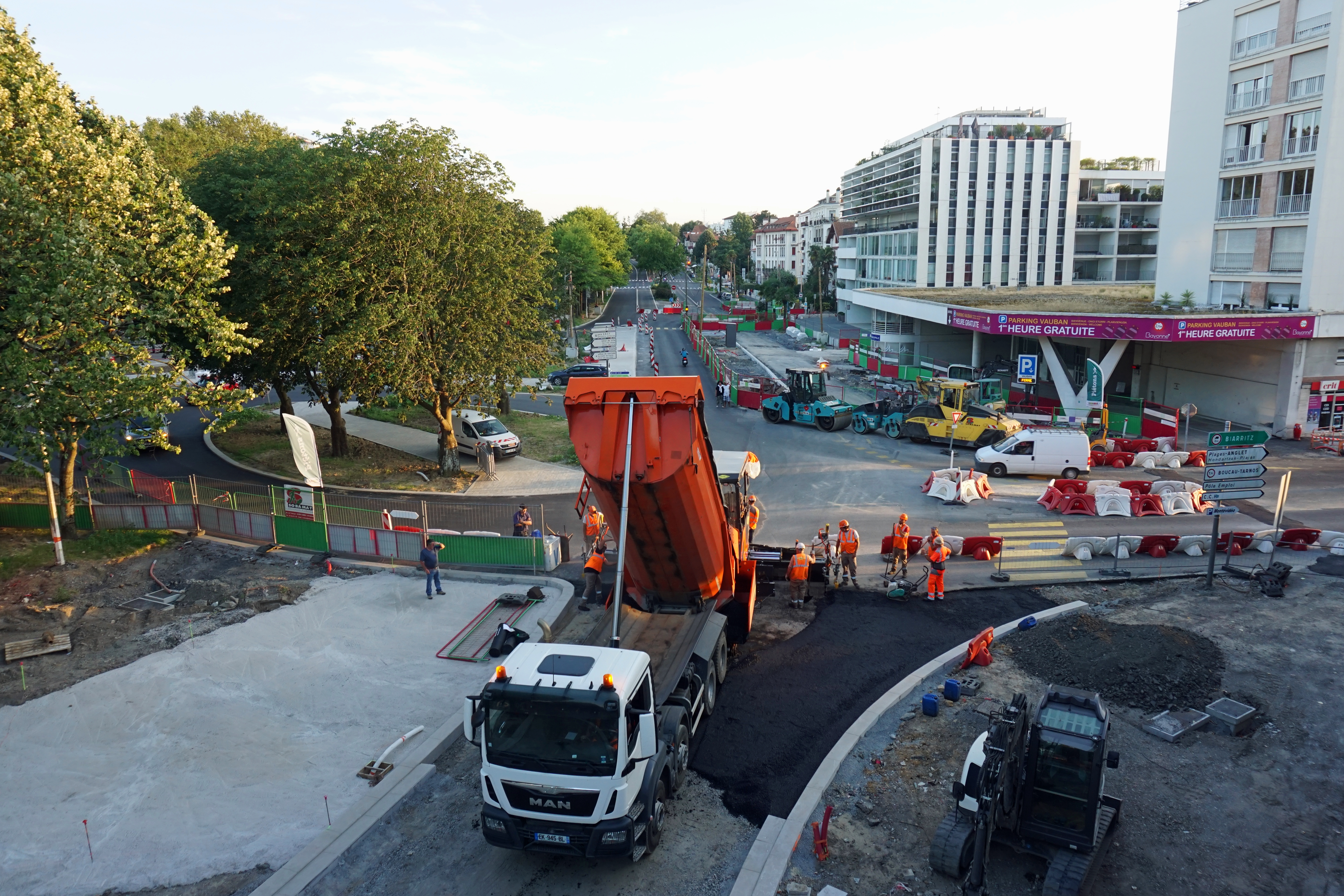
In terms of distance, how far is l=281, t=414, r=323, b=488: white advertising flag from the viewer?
1989cm

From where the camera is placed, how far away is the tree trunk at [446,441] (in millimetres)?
28484

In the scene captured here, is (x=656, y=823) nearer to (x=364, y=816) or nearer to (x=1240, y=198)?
(x=364, y=816)

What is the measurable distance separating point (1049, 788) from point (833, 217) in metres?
114

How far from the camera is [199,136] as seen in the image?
5616 centimetres

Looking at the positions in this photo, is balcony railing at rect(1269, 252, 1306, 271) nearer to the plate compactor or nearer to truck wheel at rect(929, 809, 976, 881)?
the plate compactor

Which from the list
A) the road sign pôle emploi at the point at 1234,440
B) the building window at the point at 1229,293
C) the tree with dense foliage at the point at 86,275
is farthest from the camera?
the building window at the point at 1229,293

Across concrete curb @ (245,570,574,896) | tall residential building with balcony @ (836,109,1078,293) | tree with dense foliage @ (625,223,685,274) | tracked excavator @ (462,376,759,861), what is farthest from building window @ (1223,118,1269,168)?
tree with dense foliage @ (625,223,685,274)

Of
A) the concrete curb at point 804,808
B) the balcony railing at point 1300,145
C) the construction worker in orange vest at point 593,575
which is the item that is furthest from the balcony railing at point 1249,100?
the construction worker in orange vest at point 593,575

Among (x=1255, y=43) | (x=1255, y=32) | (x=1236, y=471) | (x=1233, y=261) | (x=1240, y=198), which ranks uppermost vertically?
(x=1255, y=32)

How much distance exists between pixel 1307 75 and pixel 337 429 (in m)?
39.1

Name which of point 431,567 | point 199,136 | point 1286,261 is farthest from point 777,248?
point 431,567

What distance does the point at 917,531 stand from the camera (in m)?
21.7

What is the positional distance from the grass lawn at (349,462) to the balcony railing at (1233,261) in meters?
33.3

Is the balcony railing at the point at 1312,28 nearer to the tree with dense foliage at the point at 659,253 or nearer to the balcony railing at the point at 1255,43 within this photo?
the balcony railing at the point at 1255,43
